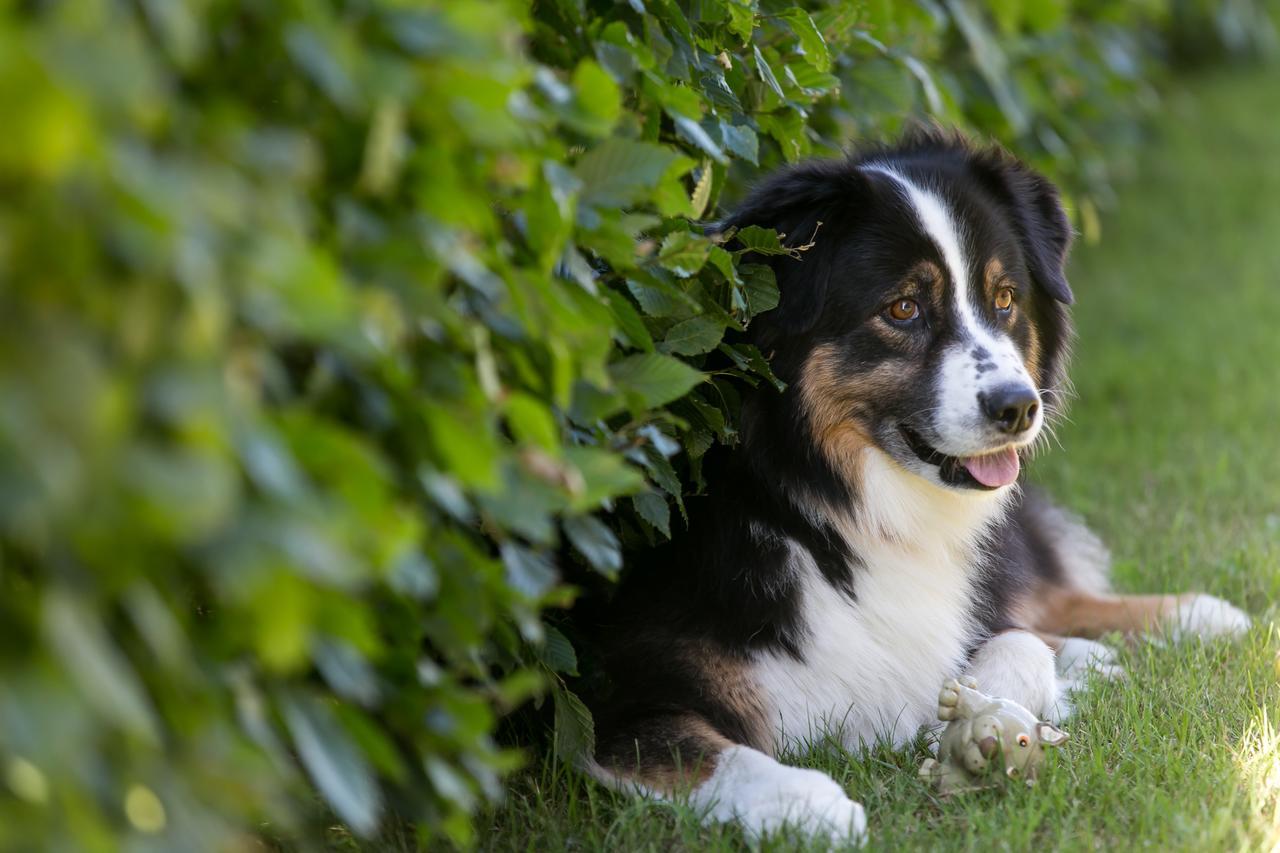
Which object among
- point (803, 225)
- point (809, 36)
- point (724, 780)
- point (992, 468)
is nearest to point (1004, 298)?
point (992, 468)

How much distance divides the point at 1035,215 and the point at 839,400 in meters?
0.86

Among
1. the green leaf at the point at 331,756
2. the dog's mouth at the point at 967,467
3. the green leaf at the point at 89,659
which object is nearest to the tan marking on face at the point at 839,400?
the dog's mouth at the point at 967,467

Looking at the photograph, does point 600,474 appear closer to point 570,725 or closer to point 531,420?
point 531,420

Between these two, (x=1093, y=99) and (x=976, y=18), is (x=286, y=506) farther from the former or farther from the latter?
(x=1093, y=99)

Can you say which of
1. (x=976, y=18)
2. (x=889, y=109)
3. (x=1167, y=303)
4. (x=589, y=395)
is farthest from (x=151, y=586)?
(x=1167, y=303)

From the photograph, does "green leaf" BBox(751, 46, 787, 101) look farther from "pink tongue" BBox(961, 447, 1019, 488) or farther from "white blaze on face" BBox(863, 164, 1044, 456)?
"pink tongue" BBox(961, 447, 1019, 488)

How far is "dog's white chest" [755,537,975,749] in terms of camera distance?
3.23m

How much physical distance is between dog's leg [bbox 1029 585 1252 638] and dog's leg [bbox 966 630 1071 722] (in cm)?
53

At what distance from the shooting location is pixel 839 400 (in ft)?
11.0

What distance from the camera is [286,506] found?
1521 mm

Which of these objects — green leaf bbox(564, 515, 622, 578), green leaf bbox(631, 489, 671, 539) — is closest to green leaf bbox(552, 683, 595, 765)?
green leaf bbox(631, 489, 671, 539)

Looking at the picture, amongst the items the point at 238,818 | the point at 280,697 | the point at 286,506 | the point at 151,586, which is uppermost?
the point at 286,506

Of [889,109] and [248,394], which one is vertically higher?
[248,394]

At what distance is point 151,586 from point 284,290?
0.38 m
